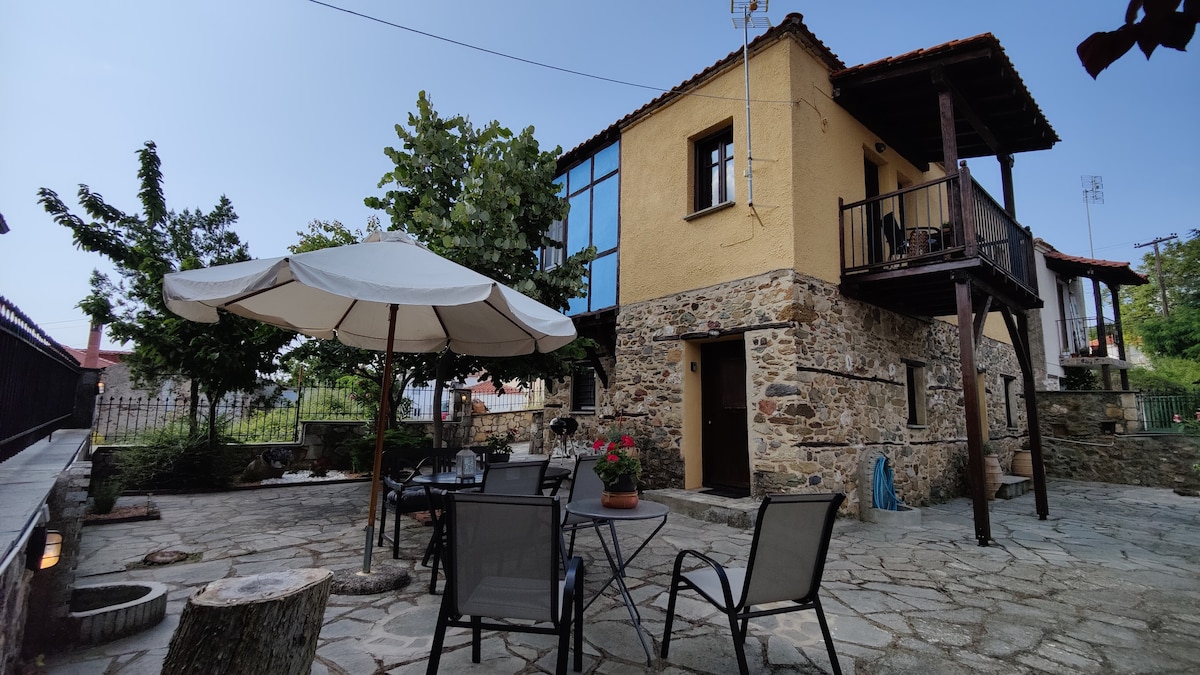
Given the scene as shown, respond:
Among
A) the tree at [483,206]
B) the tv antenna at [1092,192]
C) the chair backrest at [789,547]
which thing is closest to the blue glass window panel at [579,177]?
the tree at [483,206]

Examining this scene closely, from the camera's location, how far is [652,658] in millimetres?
2502

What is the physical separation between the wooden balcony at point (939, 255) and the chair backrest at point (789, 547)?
4841 millimetres

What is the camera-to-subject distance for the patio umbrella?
2.82 metres

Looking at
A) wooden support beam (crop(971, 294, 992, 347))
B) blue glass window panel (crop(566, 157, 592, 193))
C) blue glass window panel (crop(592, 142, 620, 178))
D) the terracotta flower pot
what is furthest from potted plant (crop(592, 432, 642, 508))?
blue glass window panel (crop(566, 157, 592, 193))

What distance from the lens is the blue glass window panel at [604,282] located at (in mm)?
8500

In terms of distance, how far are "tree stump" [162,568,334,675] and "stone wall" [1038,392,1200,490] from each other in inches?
545

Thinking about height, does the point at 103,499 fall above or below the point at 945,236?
below

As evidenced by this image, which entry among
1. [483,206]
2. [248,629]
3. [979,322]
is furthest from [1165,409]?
[248,629]

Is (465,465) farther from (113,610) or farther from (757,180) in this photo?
(757,180)

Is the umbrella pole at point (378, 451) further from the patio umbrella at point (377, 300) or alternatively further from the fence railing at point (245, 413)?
the fence railing at point (245, 413)

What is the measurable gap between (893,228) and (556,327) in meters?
5.42

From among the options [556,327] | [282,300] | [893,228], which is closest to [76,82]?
[282,300]

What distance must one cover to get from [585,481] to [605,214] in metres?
5.93

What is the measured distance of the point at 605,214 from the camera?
8.79 meters
